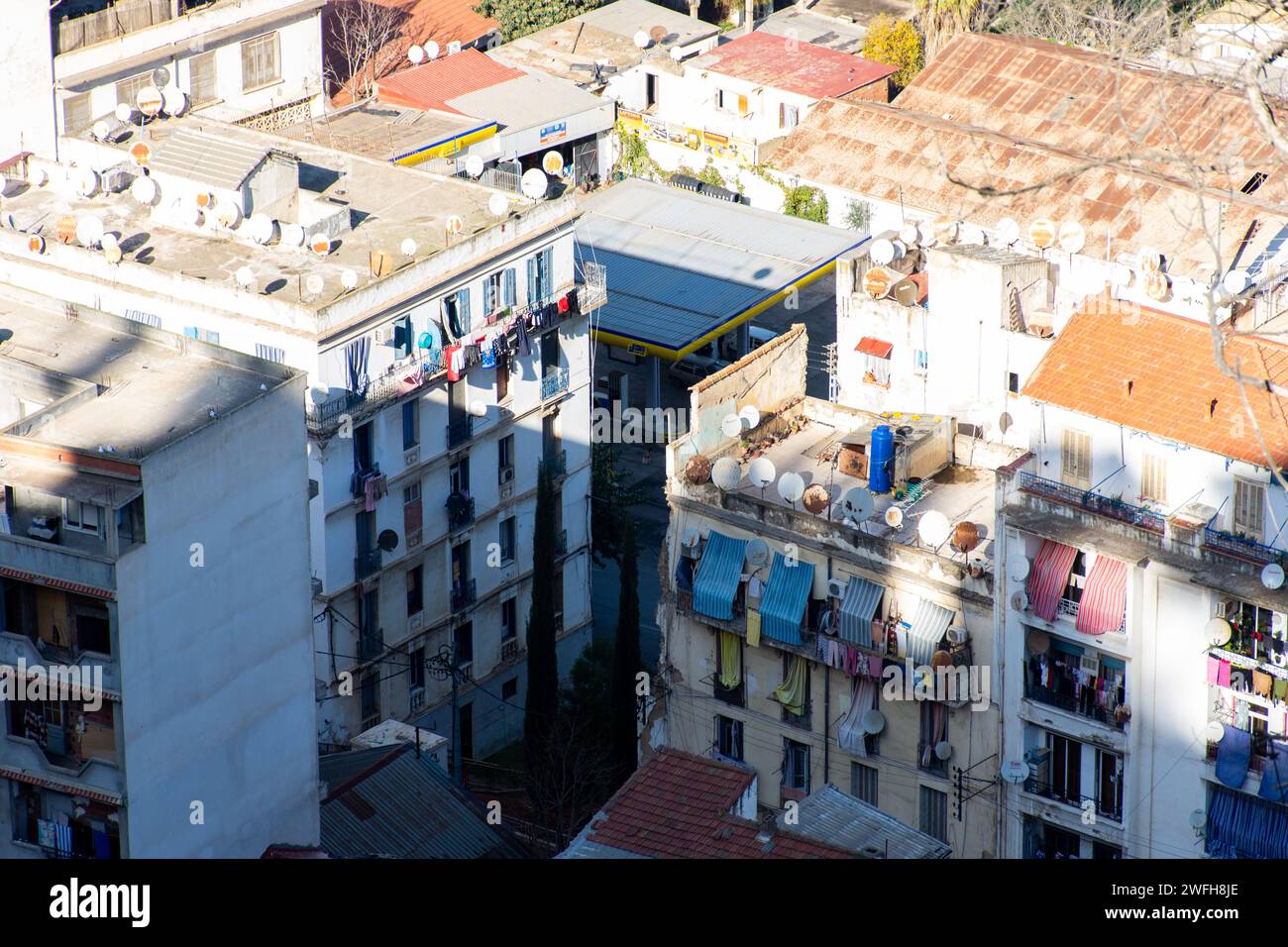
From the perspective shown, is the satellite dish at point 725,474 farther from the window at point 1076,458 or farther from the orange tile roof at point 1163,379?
the window at point 1076,458

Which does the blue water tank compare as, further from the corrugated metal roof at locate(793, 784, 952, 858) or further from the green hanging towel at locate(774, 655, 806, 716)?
the corrugated metal roof at locate(793, 784, 952, 858)

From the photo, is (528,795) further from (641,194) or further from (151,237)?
(641,194)

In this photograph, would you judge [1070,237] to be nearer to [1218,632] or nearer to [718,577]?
[718,577]

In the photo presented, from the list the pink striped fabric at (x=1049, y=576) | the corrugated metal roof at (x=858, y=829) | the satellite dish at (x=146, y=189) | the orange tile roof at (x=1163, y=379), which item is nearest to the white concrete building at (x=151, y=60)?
the satellite dish at (x=146, y=189)

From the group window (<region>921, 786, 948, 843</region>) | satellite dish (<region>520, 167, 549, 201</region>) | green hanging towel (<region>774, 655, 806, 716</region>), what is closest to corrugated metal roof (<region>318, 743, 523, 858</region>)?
green hanging towel (<region>774, 655, 806, 716</region>)

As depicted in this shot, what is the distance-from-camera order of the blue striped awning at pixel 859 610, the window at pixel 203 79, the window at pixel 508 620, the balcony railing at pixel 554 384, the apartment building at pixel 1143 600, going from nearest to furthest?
the apartment building at pixel 1143 600, the blue striped awning at pixel 859 610, the balcony railing at pixel 554 384, the window at pixel 508 620, the window at pixel 203 79

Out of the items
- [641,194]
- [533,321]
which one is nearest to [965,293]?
[533,321]
